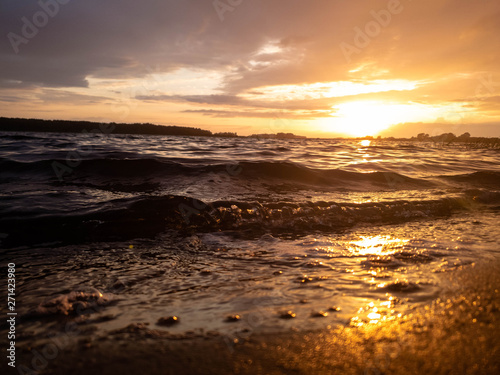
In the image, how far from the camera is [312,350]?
184 cm

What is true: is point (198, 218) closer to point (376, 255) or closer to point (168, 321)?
point (376, 255)

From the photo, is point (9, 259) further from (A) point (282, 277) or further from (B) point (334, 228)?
(B) point (334, 228)

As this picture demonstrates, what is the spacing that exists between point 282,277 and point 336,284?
1.78 ft

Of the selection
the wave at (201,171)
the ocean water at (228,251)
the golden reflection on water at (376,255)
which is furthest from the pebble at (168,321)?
the wave at (201,171)

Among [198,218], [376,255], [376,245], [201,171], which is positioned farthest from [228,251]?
[201,171]

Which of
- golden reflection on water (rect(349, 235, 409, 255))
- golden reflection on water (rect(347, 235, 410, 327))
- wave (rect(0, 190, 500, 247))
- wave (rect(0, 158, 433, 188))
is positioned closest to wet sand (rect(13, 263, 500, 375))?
golden reflection on water (rect(347, 235, 410, 327))

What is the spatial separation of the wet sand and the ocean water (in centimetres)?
12

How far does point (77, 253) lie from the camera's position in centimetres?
393

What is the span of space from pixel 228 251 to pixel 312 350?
234 centimetres

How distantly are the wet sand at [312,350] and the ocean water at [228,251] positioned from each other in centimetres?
12

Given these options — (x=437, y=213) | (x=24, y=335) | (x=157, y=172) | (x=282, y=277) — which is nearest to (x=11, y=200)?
(x=157, y=172)

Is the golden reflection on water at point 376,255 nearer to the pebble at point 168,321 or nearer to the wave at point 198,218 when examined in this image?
the wave at point 198,218

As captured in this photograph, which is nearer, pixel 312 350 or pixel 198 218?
pixel 312 350

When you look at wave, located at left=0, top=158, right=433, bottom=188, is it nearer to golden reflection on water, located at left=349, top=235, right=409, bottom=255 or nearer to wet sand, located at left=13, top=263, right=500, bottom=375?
golden reflection on water, located at left=349, top=235, right=409, bottom=255
